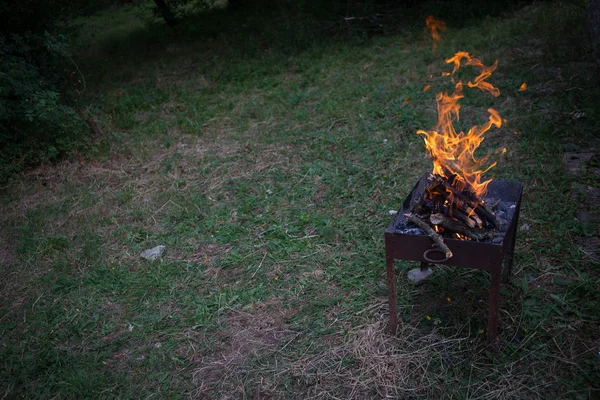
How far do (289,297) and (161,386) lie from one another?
1081 millimetres

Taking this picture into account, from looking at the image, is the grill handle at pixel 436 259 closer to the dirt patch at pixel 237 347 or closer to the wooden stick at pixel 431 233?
the wooden stick at pixel 431 233

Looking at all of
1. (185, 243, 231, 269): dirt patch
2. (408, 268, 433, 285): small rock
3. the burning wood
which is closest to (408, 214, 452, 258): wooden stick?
the burning wood

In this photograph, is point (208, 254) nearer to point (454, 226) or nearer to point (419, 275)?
point (419, 275)

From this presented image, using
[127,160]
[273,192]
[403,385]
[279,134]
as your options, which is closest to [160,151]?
[127,160]

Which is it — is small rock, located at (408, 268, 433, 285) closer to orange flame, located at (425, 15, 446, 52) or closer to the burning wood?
the burning wood

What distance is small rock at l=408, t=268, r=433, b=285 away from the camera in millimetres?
3418

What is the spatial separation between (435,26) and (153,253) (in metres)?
7.11

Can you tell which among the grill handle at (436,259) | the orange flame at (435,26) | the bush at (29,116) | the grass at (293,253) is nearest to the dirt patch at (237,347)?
the grass at (293,253)

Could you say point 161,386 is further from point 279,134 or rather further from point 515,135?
point 515,135

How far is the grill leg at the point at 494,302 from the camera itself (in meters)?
2.48

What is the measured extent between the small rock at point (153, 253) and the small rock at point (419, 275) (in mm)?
2193

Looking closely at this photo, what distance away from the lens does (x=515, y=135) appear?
508 cm

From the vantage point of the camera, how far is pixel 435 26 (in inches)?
345

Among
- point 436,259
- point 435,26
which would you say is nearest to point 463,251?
point 436,259
